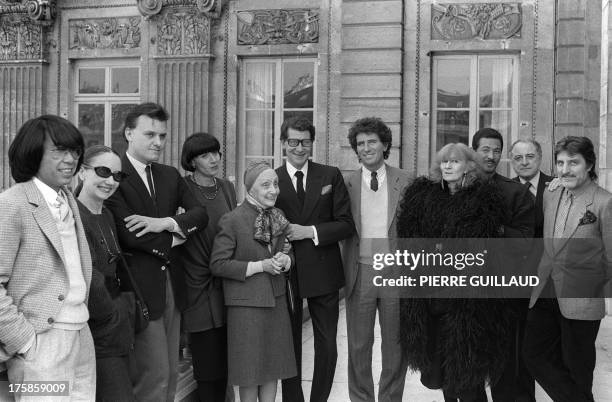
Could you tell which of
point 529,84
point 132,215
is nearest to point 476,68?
point 529,84

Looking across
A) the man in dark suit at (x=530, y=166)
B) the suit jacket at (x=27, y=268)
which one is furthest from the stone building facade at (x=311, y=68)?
the suit jacket at (x=27, y=268)

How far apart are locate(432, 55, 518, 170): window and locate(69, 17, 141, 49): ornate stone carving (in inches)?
187

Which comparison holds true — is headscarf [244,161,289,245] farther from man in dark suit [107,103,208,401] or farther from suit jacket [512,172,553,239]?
suit jacket [512,172,553,239]

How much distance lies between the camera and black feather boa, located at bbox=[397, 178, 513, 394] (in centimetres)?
407

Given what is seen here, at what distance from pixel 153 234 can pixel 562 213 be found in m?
Result: 2.43

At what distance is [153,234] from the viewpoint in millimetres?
3914

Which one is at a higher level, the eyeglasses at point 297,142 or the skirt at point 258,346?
the eyeglasses at point 297,142

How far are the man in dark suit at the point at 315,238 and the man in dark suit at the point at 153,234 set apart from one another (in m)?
0.69

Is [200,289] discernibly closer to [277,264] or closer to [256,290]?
[256,290]

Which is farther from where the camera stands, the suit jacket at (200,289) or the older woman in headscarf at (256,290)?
the suit jacket at (200,289)

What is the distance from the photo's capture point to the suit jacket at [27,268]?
9.00 feet

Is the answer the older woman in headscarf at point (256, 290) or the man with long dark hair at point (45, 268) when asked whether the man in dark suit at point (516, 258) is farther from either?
the man with long dark hair at point (45, 268)

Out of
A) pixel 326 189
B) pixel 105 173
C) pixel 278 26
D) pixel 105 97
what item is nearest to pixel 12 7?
pixel 105 97

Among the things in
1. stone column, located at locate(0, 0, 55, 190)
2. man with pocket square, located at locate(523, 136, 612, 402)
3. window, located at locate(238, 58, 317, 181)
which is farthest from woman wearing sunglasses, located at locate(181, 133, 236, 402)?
stone column, located at locate(0, 0, 55, 190)
